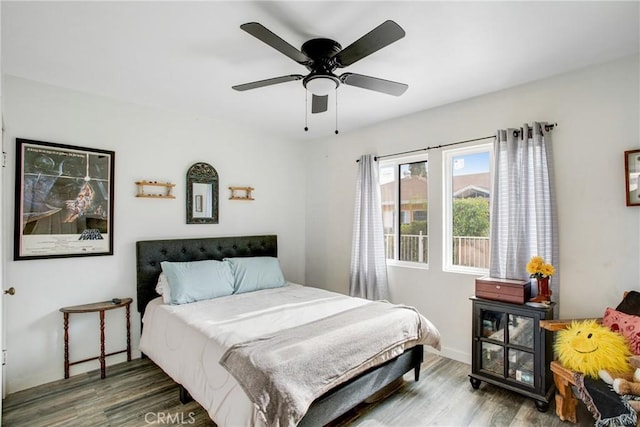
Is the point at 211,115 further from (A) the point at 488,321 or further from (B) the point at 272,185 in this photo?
(A) the point at 488,321

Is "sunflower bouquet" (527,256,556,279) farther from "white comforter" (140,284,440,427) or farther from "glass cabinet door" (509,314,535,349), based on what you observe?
"white comforter" (140,284,440,427)

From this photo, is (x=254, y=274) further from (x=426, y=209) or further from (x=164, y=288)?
(x=426, y=209)

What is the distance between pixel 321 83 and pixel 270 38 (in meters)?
0.49

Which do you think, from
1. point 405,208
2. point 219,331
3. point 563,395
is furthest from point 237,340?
point 405,208

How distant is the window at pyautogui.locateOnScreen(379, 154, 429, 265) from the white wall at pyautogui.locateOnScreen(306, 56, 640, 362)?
188mm

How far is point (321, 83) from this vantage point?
2062 millimetres

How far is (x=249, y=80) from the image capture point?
2711 millimetres

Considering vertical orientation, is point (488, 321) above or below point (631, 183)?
below

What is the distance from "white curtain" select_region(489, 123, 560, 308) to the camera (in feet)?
8.57

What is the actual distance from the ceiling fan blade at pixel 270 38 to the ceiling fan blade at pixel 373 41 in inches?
10.5

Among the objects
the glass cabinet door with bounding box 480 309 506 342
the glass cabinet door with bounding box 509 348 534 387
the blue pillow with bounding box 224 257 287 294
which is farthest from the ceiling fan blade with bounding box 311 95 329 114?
the glass cabinet door with bounding box 509 348 534 387

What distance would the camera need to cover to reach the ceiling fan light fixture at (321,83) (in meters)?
2.03

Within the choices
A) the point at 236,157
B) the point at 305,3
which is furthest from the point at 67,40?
the point at 236,157

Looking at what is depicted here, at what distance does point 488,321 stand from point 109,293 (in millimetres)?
3519
